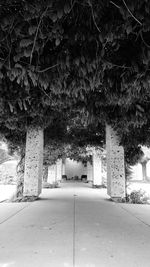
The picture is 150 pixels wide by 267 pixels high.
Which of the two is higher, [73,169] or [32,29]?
[32,29]

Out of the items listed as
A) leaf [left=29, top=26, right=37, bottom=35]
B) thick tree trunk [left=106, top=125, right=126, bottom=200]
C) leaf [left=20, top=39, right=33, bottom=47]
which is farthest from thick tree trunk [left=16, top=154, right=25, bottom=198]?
leaf [left=29, top=26, right=37, bottom=35]

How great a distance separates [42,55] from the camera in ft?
11.2

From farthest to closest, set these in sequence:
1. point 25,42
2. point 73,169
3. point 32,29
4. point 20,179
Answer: point 73,169 → point 20,179 → point 25,42 → point 32,29

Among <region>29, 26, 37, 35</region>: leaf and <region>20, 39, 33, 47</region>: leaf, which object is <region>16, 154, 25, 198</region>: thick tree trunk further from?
<region>29, 26, 37, 35</region>: leaf

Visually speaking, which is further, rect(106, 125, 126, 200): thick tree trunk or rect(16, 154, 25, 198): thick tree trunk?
rect(16, 154, 25, 198): thick tree trunk

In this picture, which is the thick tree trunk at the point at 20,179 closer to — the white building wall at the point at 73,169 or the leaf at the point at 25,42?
the leaf at the point at 25,42

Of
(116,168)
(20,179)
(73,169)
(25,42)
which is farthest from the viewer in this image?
(73,169)

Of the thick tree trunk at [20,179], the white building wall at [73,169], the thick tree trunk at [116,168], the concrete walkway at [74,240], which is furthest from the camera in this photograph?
the white building wall at [73,169]

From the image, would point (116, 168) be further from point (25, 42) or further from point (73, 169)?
point (73, 169)

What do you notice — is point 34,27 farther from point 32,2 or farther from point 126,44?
point 126,44

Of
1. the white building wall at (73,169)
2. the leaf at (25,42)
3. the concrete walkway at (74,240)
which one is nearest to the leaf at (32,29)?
the leaf at (25,42)

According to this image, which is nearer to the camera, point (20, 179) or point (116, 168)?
point (116, 168)

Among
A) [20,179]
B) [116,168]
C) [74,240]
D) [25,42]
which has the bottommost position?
[74,240]

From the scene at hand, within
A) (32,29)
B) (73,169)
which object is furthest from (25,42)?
(73,169)
